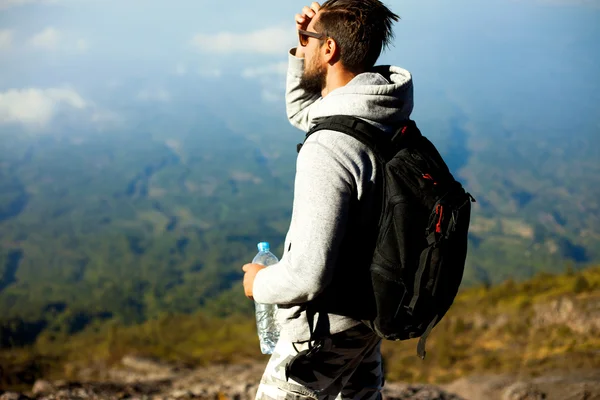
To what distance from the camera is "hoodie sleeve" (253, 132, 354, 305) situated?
2.50 m

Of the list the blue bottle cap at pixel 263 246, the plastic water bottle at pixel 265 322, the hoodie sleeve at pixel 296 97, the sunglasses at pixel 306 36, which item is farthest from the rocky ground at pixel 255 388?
the sunglasses at pixel 306 36

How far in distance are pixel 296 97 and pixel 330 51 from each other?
879mm

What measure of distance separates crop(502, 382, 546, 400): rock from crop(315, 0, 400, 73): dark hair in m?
5.43

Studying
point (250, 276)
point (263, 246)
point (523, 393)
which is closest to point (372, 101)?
point (250, 276)

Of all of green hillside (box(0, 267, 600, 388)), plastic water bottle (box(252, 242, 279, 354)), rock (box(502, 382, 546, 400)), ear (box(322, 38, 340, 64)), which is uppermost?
ear (box(322, 38, 340, 64))

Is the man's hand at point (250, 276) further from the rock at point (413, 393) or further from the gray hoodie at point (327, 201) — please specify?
the rock at point (413, 393)

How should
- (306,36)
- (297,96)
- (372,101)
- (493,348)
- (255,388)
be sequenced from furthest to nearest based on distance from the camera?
(493,348) < (255,388) < (297,96) < (306,36) < (372,101)

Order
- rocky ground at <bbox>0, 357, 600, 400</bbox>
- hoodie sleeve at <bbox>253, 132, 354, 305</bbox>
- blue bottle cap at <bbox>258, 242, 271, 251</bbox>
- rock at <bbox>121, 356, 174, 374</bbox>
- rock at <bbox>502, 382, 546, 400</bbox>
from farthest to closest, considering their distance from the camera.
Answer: rock at <bbox>121, 356, 174, 374</bbox>
rock at <bbox>502, 382, 546, 400</bbox>
rocky ground at <bbox>0, 357, 600, 400</bbox>
blue bottle cap at <bbox>258, 242, 271, 251</bbox>
hoodie sleeve at <bbox>253, 132, 354, 305</bbox>

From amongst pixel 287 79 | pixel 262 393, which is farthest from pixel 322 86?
pixel 262 393

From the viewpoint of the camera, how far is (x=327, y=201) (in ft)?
8.18

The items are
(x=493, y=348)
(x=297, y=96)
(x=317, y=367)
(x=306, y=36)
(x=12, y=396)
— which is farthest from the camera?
(x=493, y=348)

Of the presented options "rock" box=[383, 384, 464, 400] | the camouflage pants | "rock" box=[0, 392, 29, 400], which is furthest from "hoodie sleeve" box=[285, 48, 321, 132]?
"rock" box=[0, 392, 29, 400]

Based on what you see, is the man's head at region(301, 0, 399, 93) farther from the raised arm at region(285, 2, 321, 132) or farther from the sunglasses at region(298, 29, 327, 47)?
the raised arm at region(285, 2, 321, 132)

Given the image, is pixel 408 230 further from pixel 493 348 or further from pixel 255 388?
pixel 493 348
